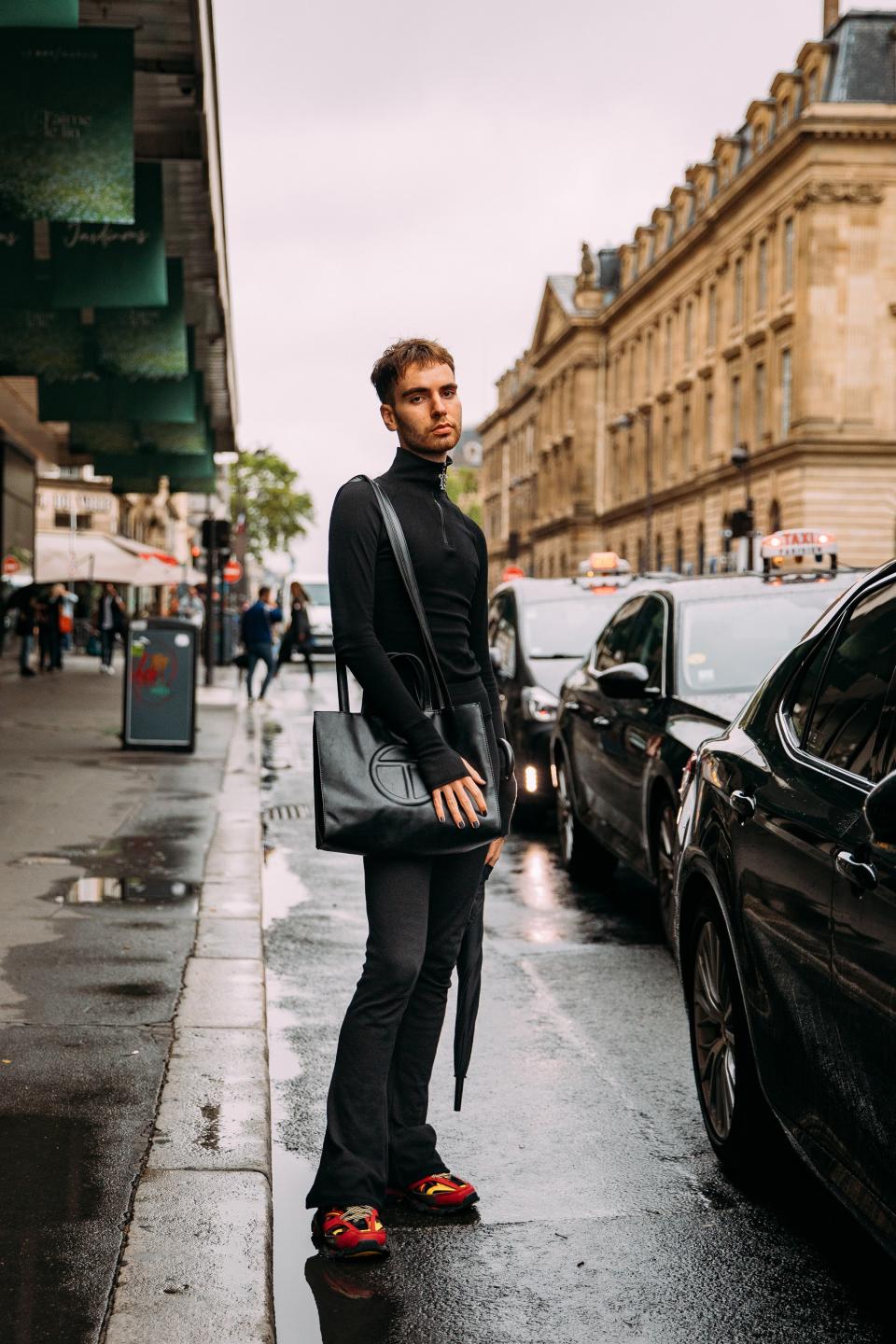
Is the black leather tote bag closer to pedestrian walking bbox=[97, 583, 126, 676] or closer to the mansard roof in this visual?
pedestrian walking bbox=[97, 583, 126, 676]

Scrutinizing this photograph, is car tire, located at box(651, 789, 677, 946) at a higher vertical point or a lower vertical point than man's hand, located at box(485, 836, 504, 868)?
lower

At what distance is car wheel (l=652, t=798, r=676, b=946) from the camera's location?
7770mm

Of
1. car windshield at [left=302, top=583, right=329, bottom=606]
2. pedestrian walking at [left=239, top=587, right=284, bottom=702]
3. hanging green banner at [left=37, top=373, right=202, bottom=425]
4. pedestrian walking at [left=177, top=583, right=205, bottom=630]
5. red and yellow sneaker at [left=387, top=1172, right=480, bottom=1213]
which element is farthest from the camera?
pedestrian walking at [left=177, top=583, right=205, bottom=630]

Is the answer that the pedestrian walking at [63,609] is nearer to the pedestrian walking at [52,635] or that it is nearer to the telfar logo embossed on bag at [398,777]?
the pedestrian walking at [52,635]

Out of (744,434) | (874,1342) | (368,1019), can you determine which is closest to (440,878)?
(368,1019)

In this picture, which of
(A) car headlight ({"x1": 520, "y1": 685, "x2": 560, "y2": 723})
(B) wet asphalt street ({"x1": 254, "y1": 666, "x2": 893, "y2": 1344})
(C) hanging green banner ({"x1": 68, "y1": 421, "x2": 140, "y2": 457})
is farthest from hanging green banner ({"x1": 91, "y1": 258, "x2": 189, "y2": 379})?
(B) wet asphalt street ({"x1": 254, "y1": 666, "x2": 893, "y2": 1344})

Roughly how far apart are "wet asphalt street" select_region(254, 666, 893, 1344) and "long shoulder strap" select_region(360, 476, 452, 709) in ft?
4.25

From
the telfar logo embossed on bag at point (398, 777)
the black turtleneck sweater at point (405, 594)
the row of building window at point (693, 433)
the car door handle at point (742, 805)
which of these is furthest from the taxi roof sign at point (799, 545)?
the row of building window at point (693, 433)

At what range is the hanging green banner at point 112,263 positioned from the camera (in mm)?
17547

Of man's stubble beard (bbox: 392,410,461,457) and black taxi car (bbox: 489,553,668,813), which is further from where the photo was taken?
black taxi car (bbox: 489,553,668,813)

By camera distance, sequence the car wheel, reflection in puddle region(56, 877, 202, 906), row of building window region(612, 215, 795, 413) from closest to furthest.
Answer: the car wheel < reflection in puddle region(56, 877, 202, 906) < row of building window region(612, 215, 795, 413)

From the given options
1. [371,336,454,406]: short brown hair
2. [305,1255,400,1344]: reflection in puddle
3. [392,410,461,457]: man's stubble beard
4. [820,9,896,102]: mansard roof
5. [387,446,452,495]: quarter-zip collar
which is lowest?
[305,1255,400,1344]: reflection in puddle

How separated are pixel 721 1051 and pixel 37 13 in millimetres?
8168

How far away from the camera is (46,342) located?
23156 millimetres
